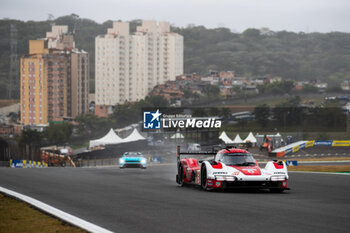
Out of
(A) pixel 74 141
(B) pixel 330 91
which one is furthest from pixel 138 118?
(B) pixel 330 91

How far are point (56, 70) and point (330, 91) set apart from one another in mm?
86205

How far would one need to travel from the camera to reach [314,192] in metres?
16.8

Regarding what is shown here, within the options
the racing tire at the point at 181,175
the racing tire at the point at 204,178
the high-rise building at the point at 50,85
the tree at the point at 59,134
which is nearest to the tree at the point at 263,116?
the tree at the point at 59,134

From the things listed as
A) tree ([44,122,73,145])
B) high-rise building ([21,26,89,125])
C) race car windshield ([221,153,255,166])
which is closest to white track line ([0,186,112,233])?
race car windshield ([221,153,255,166])

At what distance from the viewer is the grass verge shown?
9.99 m

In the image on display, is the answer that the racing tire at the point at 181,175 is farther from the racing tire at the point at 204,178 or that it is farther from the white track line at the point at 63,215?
the white track line at the point at 63,215

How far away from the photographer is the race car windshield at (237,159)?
18.0 metres

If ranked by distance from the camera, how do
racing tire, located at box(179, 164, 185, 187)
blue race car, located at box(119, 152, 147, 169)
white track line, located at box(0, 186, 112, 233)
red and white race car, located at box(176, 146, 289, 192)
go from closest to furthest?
white track line, located at box(0, 186, 112, 233) → red and white race car, located at box(176, 146, 289, 192) → racing tire, located at box(179, 164, 185, 187) → blue race car, located at box(119, 152, 147, 169)

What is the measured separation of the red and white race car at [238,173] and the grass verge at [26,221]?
5.97 meters

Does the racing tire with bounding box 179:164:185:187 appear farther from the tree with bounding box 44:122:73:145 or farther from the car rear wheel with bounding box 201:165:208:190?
the tree with bounding box 44:122:73:145

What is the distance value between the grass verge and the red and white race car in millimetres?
5970

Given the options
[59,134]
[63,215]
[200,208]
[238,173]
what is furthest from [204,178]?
[59,134]

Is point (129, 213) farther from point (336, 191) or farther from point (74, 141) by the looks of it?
point (74, 141)

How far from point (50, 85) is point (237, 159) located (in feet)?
565
